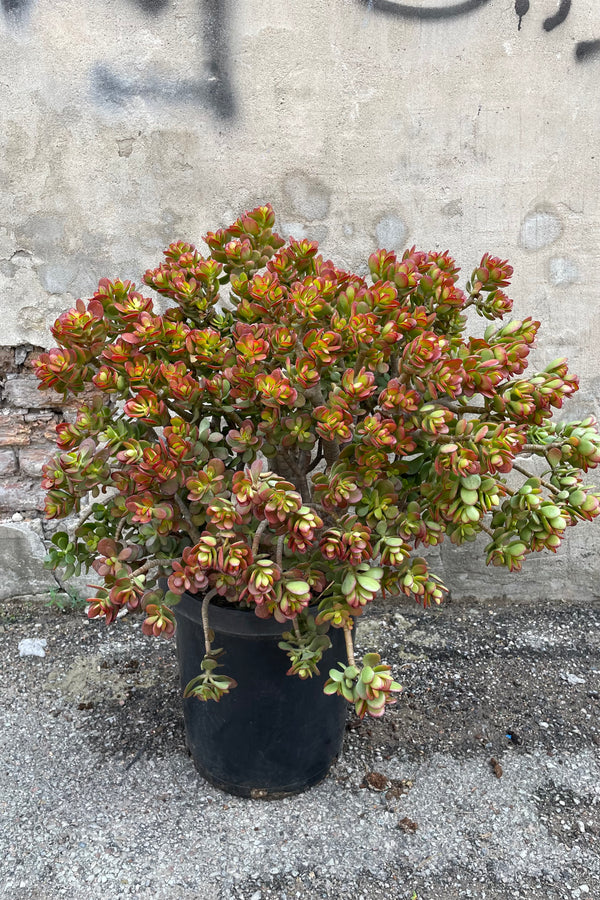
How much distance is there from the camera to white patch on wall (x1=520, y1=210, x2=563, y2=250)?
91.6 inches

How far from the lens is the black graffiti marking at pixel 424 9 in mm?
2141

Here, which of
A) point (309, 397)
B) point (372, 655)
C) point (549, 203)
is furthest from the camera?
point (549, 203)

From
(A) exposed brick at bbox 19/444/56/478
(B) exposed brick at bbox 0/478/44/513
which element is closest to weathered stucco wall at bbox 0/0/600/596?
(A) exposed brick at bbox 19/444/56/478

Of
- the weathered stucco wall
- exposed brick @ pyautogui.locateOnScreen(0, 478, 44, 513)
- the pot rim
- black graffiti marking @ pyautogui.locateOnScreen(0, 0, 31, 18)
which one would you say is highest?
black graffiti marking @ pyautogui.locateOnScreen(0, 0, 31, 18)

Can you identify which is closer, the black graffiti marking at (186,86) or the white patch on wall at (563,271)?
the black graffiti marking at (186,86)

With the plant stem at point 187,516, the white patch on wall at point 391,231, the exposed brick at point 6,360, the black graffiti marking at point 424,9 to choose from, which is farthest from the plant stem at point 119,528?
the black graffiti marking at point 424,9

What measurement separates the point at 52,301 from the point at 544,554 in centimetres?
200

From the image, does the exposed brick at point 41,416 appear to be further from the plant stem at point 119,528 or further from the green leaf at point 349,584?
the green leaf at point 349,584

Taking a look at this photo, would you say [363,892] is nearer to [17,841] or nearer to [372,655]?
[372,655]

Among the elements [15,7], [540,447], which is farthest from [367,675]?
[15,7]

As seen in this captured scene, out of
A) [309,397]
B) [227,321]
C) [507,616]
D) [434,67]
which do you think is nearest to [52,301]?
[227,321]

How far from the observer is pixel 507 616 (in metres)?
2.61

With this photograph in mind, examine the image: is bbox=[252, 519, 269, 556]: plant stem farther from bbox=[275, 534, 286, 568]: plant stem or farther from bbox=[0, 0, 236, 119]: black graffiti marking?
bbox=[0, 0, 236, 119]: black graffiti marking

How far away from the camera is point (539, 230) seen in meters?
2.34
